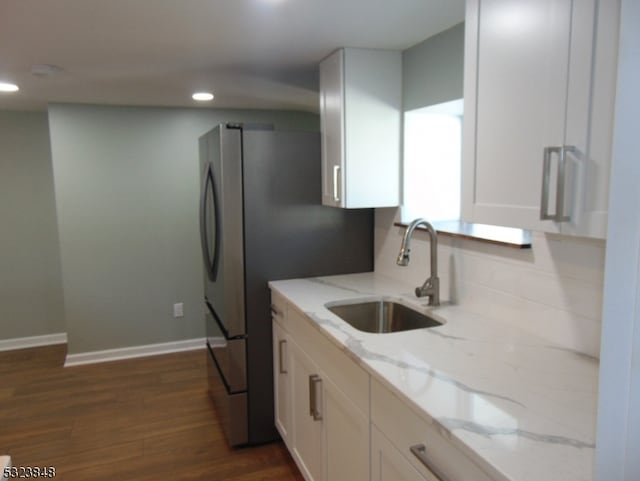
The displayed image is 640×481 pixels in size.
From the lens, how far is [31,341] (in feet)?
14.3

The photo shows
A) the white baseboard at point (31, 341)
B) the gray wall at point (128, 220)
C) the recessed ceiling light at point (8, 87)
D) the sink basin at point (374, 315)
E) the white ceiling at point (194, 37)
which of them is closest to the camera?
the white ceiling at point (194, 37)

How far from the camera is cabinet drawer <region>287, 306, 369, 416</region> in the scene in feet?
5.06

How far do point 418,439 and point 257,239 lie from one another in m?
1.58

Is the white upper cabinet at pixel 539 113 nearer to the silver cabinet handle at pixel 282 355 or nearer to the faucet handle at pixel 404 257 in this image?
the faucet handle at pixel 404 257

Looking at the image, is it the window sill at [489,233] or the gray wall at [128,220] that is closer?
the window sill at [489,233]

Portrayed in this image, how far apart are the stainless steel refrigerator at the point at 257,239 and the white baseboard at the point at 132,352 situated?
5.12 ft

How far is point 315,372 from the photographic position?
6.52 ft

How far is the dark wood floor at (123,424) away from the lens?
8.18 feet

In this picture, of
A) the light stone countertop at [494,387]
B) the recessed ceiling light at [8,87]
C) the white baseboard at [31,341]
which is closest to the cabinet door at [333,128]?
the light stone countertop at [494,387]

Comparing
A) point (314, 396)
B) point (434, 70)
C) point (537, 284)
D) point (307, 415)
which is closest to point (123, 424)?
point (307, 415)

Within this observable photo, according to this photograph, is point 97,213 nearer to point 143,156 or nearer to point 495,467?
point 143,156

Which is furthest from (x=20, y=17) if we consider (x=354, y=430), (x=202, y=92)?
(x=354, y=430)

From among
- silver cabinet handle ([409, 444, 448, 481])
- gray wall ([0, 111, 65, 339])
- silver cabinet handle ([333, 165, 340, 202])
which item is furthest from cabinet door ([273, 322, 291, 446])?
gray wall ([0, 111, 65, 339])

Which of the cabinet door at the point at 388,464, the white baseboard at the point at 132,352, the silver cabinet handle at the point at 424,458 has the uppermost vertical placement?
the silver cabinet handle at the point at 424,458
